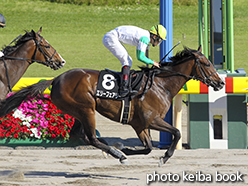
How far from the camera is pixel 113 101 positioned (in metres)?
4.70

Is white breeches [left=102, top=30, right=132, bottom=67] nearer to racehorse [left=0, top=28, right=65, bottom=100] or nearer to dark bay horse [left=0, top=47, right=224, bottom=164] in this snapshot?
dark bay horse [left=0, top=47, right=224, bottom=164]

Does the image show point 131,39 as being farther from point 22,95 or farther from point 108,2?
point 108,2

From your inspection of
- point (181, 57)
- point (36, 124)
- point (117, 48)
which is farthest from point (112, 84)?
point (36, 124)

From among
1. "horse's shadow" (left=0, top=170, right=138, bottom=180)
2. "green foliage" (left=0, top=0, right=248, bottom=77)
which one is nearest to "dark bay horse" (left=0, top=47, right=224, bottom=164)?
"horse's shadow" (left=0, top=170, right=138, bottom=180)

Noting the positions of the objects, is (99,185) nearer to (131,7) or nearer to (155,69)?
(155,69)

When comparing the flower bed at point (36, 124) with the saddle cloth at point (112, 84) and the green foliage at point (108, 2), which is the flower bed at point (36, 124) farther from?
the green foliage at point (108, 2)

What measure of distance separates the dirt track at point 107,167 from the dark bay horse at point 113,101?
1.05 ft

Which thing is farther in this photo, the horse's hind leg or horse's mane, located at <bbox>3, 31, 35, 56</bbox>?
horse's mane, located at <bbox>3, 31, 35, 56</bbox>

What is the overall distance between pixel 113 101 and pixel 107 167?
1.01 meters

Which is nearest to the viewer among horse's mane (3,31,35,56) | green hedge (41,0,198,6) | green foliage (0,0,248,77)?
horse's mane (3,31,35,56)

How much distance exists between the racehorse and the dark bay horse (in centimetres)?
20

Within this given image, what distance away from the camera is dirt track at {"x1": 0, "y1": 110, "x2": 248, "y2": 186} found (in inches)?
180

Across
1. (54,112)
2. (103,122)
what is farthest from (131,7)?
(54,112)

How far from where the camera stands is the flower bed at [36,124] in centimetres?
640
